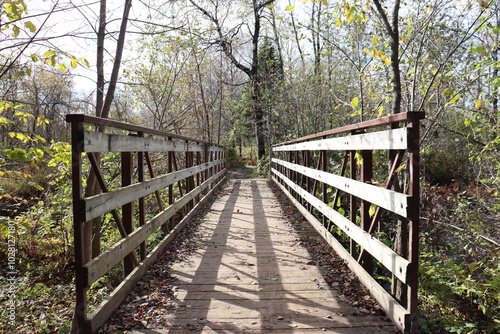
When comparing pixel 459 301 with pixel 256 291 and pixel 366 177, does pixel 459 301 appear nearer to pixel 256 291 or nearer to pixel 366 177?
pixel 366 177

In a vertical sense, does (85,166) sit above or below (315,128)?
below

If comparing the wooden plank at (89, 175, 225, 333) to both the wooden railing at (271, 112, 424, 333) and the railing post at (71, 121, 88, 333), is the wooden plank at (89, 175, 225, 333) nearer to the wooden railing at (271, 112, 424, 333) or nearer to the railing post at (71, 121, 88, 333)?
the railing post at (71, 121, 88, 333)

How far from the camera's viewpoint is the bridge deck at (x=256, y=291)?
2578 mm

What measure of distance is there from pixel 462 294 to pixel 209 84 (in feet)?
54.8

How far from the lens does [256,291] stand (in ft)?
10.6

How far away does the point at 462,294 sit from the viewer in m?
3.35

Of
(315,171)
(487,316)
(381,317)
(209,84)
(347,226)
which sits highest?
(209,84)

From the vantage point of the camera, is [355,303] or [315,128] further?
[315,128]

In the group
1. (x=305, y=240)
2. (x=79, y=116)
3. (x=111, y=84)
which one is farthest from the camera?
(x=305, y=240)

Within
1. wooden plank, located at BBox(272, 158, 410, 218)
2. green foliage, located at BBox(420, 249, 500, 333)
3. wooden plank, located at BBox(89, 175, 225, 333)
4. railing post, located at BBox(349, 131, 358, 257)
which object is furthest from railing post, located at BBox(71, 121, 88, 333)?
green foliage, located at BBox(420, 249, 500, 333)

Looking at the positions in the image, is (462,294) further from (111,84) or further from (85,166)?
(85,166)

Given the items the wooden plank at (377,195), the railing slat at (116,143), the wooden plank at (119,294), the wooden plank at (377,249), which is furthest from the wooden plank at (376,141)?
the wooden plank at (119,294)

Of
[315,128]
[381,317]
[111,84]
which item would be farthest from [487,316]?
[315,128]

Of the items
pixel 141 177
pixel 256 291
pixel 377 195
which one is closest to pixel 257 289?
pixel 256 291
